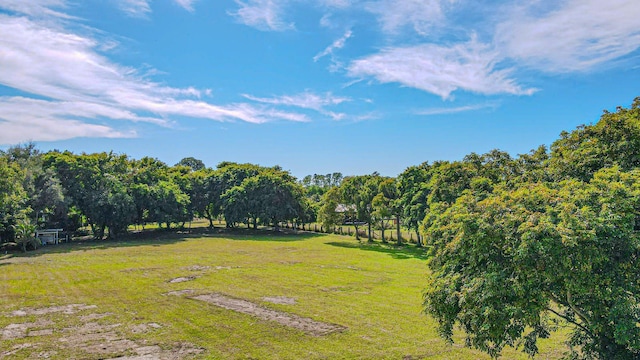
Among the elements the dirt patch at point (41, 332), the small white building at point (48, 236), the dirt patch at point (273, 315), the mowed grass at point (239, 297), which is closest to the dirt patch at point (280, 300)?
the mowed grass at point (239, 297)

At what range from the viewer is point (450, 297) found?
9.11 m

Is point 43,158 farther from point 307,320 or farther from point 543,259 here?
point 543,259

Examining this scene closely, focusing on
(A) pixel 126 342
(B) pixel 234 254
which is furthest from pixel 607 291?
(B) pixel 234 254

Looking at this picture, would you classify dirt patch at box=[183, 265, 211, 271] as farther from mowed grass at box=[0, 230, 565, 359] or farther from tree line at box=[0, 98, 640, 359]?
tree line at box=[0, 98, 640, 359]

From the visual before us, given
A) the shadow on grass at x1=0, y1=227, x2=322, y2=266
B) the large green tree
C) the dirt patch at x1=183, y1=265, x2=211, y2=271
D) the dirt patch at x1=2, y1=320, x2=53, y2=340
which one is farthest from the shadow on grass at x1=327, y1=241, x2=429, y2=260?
the dirt patch at x1=2, y1=320, x2=53, y2=340

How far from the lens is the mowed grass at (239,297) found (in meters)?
12.8

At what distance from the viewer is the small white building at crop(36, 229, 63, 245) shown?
4210 cm

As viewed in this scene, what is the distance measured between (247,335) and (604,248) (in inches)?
447

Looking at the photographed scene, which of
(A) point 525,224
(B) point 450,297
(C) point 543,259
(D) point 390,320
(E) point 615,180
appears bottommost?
(D) point 390,320

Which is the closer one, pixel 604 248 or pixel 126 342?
pixel 604 248

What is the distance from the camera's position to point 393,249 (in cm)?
4281

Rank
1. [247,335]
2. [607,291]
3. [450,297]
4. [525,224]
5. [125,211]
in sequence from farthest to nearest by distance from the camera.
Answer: [125,211] < [247,335] < [450,297] < [525,224] < [607,291]

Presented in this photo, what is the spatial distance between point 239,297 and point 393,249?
1047 inches

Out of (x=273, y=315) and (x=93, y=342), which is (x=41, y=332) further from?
(x=273, y=315)
